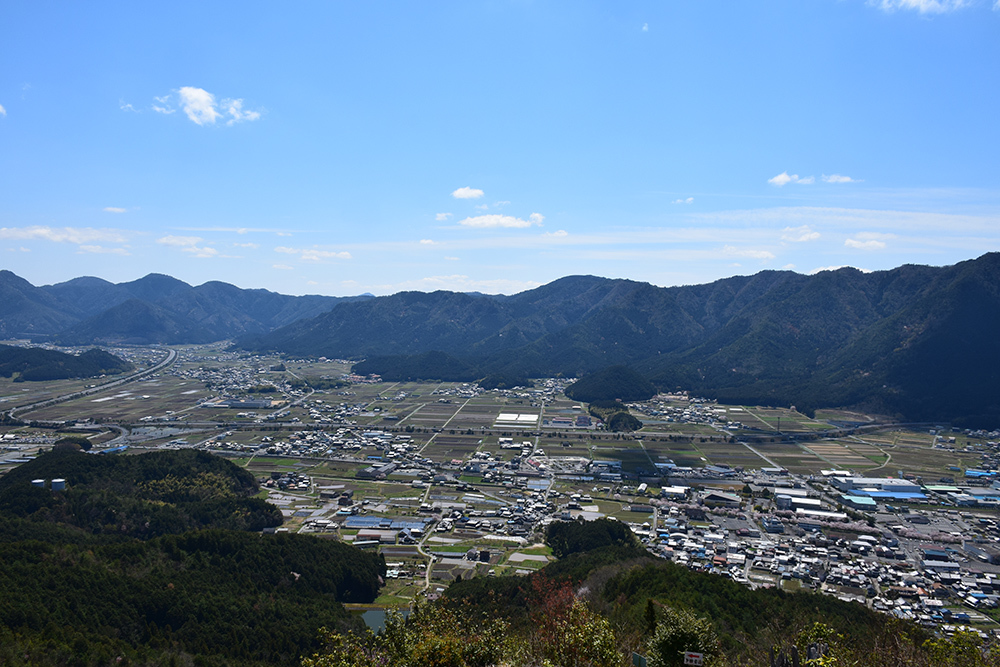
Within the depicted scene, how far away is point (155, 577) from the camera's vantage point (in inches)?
1431

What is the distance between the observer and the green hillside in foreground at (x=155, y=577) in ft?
94.9

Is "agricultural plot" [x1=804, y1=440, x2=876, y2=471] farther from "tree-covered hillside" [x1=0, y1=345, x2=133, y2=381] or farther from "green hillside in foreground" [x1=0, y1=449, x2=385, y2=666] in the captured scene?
"tree-covered hillside" [x1=0, y1=345, x2=133, y2=381]

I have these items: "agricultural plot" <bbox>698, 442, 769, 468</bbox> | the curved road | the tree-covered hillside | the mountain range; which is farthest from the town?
the tree-covered hillside

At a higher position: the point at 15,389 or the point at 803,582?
the point at 15,389

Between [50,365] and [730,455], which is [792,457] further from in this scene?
[50,365]

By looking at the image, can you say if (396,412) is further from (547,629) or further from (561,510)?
(547,629)

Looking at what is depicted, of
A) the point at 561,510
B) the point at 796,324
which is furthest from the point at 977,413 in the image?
the point at 561,510

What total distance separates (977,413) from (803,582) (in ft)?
251

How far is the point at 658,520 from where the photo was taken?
2183 inches

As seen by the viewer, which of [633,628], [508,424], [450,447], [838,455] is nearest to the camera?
[633,628]

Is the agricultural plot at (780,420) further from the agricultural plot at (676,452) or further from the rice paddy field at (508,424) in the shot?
the agricultural plot at (676,452)

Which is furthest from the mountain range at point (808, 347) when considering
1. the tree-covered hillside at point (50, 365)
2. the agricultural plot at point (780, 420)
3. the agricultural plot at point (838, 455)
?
the tree-covered hillside at point (50, 365)

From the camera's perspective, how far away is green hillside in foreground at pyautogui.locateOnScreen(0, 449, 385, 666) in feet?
94.9

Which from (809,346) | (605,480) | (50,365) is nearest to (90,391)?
(50,365)
